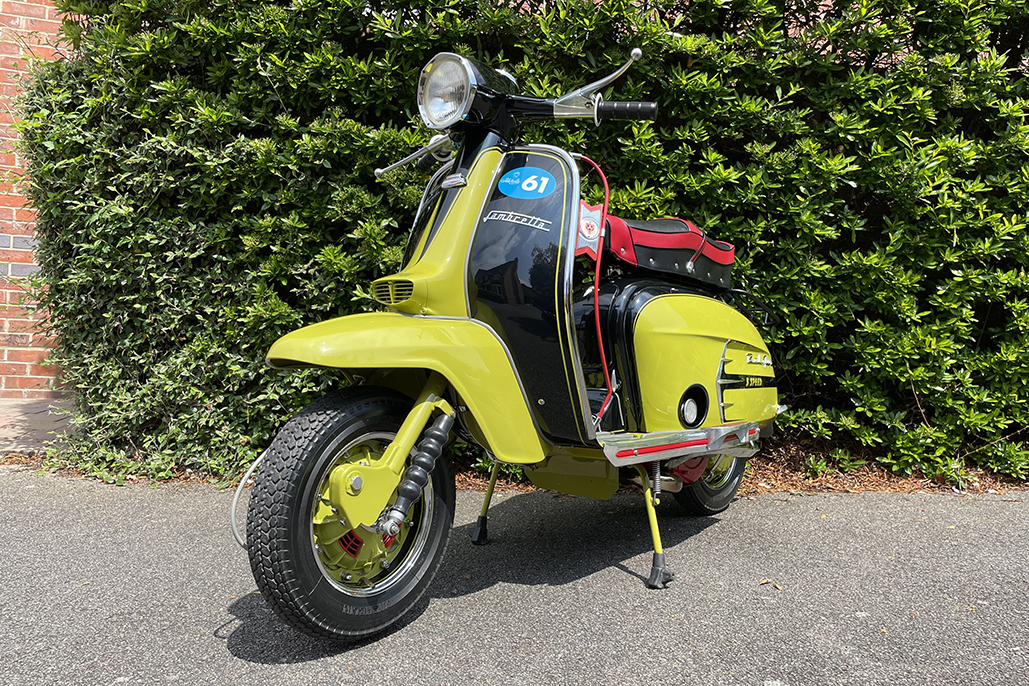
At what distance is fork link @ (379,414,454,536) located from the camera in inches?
78.1

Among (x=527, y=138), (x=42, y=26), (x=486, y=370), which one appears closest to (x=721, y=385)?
(x=486, y=370)

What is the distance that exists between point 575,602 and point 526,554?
1.57 feet

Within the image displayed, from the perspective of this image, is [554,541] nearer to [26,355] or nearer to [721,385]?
[721,385]

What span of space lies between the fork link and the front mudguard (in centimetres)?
12

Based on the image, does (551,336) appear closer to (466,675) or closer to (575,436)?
(575,436)

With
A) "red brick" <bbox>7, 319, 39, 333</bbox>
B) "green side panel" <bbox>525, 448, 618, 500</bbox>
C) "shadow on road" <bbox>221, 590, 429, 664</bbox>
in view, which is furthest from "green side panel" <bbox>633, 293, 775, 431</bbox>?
"red brick" <bbox>7, 319, 39, 333</bbox>

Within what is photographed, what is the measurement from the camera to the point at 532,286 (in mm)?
2299

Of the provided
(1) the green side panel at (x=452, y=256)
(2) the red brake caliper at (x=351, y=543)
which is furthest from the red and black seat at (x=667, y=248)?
(2) the red brake caliper at (x=351, y=543)

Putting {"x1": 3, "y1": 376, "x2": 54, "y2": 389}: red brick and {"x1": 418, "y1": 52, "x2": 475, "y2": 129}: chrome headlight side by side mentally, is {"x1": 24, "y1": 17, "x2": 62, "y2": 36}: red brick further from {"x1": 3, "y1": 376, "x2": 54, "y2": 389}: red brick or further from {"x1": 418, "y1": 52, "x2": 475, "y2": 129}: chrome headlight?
{"x1": 418, "y1": 52, "x2": 475, "y2": 129}: chrome headlight

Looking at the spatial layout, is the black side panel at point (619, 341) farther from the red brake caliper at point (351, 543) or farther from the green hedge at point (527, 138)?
the green hedge at point (527, 138)

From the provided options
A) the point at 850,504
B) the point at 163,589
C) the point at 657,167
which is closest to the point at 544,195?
the point at 657,167

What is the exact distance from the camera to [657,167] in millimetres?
3729

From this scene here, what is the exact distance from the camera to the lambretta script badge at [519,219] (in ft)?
7.70

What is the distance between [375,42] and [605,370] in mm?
2248
